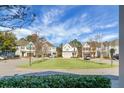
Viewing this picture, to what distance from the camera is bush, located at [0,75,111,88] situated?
32.2 feet

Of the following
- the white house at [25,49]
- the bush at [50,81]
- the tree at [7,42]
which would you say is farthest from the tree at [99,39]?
the tree at [7,42]

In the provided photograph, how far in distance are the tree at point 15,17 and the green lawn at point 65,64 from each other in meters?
1.26

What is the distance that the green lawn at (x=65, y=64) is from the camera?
31.5 feet

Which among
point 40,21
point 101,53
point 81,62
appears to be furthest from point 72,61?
point 40,21

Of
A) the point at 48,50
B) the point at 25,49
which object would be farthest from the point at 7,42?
the point at 48,50

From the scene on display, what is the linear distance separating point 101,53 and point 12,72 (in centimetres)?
280

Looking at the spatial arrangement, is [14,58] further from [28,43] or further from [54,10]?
[54,10]

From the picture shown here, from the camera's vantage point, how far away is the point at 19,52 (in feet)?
32.0

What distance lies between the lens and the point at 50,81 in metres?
9.93

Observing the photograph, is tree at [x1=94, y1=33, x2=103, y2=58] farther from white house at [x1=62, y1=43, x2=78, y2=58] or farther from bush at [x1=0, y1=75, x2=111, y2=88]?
bush at [x1=0, y1=75, x2=111, y2=88]

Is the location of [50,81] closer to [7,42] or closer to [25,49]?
[25,49]

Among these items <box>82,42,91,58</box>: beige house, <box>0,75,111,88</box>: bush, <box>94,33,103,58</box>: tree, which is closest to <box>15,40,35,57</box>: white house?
<box>0,75,111,88</box>: bush

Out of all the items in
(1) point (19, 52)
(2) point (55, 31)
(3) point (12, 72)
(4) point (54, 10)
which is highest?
(4) point (54, 10)

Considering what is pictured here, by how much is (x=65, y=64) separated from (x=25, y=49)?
1.32 metres
